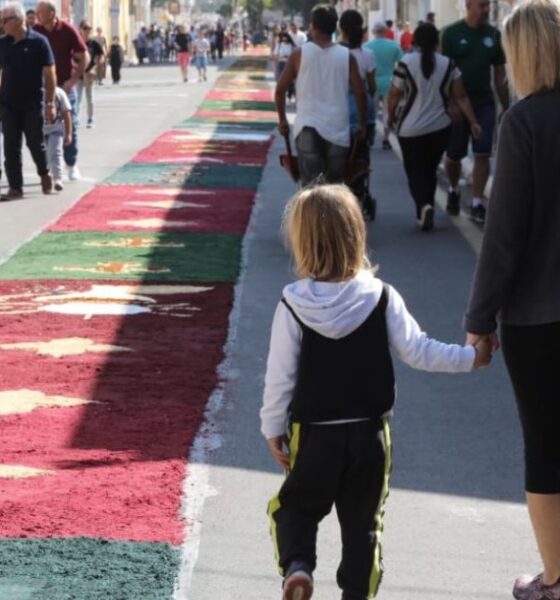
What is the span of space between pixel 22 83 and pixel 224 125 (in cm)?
1454

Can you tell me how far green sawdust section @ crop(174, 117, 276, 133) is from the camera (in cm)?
3016

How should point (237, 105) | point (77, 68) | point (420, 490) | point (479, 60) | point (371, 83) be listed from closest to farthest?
point (420, 490)
point (479, 60)
point (371, 83)
point (77, 68)
point (237, 105)

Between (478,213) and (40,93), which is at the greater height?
(40,93)

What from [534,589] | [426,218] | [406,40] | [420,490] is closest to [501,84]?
[426,218]

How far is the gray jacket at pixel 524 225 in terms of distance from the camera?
477 centimetres

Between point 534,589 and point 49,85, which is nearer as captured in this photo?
point 534,589

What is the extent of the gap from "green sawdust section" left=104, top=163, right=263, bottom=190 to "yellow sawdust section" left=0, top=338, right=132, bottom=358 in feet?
32.0

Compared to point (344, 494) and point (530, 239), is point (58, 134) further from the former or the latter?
point (344, 494)

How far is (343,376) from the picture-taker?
4.66 m

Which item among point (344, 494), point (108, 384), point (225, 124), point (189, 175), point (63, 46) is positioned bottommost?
point (225, 124)

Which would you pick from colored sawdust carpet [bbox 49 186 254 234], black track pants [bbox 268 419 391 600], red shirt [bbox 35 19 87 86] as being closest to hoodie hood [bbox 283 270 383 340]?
black track pants [bbox 268 419 391 600]

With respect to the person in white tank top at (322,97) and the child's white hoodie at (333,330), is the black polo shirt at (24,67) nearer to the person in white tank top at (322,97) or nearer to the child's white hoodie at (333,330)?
the person in white tank top at (322,97)

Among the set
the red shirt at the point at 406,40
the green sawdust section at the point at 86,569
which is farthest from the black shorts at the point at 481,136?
the red shirt at the point at 406,40

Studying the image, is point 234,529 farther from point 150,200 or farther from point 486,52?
point 150,200
